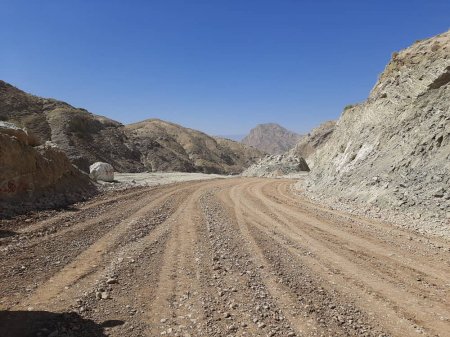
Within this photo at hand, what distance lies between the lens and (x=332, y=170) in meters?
25.4

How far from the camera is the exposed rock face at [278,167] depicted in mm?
51188

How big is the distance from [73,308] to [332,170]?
2174 cm

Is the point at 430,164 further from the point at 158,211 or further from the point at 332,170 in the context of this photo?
the point at 158,211

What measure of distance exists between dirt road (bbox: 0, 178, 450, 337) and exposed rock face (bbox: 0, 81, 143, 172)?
49633 millimetres

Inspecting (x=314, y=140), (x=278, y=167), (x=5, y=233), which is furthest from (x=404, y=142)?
(x=314, y=140)

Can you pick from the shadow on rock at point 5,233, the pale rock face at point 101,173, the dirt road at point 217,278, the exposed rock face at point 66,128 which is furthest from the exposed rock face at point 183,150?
the dirt road at point 217,278

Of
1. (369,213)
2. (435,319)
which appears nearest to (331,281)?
(435,319)

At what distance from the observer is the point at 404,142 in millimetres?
18359

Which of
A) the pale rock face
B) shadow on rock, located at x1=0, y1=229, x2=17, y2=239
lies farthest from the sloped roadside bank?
the pale rock face

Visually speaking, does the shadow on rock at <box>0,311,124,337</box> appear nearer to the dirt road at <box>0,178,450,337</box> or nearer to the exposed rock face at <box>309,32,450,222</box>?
the dirt road at <box>0,178,450,337</box>

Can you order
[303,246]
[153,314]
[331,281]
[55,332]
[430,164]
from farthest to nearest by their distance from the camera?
[430,164] → [303,246] → [331,281] → [153,314] → [55,332]

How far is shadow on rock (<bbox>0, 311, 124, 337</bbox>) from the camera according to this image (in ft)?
Answer: 18.0

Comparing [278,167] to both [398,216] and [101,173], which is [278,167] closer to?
[101,173]

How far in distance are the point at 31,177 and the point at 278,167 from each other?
3944cm
